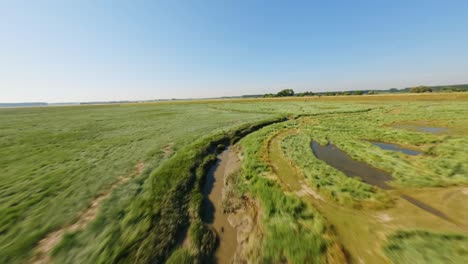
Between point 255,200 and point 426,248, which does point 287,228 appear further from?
point 426,248

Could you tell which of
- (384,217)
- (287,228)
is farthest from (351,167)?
(287,228)

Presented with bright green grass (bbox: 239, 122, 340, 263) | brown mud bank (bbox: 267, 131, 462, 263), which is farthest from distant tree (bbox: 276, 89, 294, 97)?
bright green grass (bbox: 239, 122, 340, 263)

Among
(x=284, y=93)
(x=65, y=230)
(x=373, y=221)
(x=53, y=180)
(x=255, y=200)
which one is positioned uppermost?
(x=284, y=93)

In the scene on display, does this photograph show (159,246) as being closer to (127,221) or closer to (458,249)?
(127,221)

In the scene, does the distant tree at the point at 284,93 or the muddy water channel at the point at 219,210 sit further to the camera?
the distant tree at the point at 284,93

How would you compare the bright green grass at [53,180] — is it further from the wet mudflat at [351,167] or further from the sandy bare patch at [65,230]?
the wet mudflat at [351,167]

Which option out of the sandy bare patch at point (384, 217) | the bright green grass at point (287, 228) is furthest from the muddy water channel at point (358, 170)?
the bright green grass at point (287, 228)

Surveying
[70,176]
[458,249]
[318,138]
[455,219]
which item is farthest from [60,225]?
[318,138]
